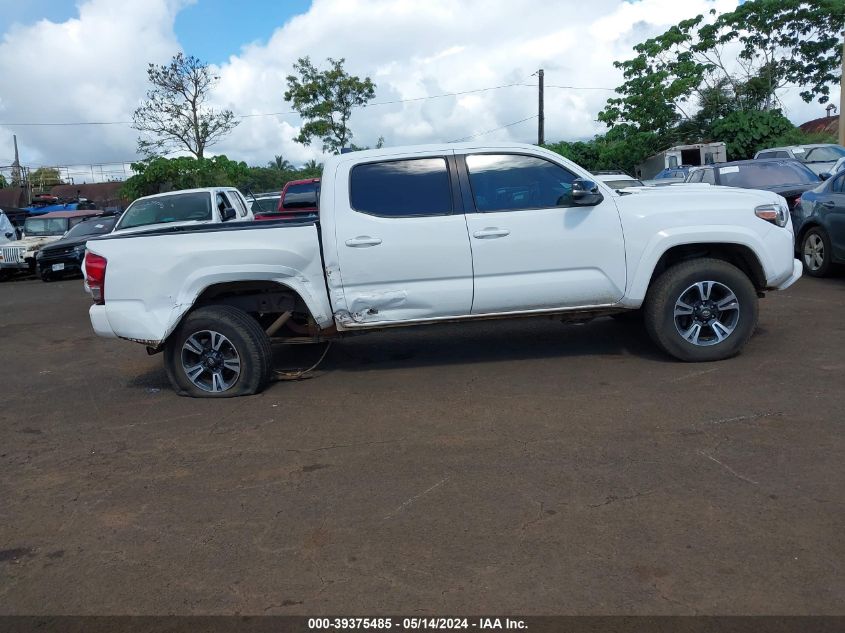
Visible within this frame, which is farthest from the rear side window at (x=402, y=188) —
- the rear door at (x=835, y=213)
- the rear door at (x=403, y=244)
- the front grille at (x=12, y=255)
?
the front grille at (x=12, y=255)

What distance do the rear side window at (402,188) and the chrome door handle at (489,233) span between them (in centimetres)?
30

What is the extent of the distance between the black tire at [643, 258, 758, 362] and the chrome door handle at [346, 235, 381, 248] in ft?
7.51

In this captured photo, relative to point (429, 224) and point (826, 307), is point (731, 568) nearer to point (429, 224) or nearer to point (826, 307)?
point (429, 224)

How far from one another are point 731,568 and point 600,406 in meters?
2.23

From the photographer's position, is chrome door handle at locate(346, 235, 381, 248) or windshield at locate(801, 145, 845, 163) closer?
chrome door handle at locate(346, 235, 381, 248)

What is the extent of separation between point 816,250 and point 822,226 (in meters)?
0.46

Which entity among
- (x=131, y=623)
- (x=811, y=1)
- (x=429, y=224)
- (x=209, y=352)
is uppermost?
(x=811, y=1)

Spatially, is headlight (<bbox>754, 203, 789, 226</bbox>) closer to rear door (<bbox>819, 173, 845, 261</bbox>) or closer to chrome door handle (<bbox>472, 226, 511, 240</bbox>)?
chrome door handle (<bbox>472, 226, 511, 240</bbox>)

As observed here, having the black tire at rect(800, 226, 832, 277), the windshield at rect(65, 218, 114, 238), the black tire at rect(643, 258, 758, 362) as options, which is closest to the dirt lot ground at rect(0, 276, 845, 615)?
the black tire at rect(643, 258, 758, 362)

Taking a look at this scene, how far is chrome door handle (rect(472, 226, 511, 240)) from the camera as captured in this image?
20.1 feet

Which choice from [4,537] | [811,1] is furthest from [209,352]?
[811,1]

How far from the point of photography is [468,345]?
303 inches

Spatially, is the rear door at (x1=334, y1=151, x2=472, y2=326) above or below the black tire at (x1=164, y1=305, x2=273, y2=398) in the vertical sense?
above

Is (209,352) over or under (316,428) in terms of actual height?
over
